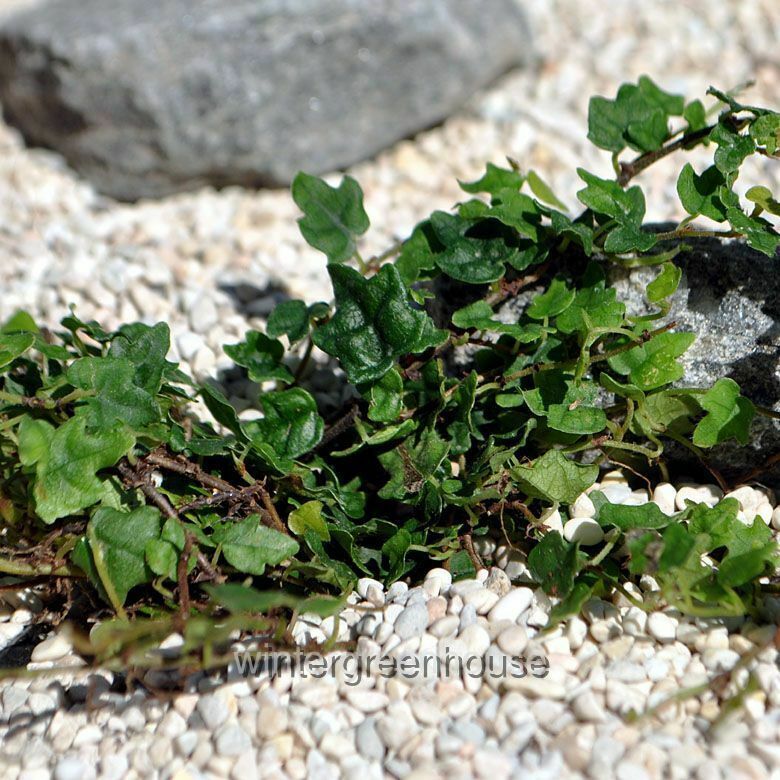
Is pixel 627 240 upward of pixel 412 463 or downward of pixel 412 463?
upward

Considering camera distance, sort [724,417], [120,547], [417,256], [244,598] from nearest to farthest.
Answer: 1. [244,598]
2. [120,547]
3. [724,417]
4. [417,256]

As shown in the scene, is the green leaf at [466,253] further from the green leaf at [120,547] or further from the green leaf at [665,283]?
the green leaf at [120,547]

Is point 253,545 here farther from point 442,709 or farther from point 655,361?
point 655,361

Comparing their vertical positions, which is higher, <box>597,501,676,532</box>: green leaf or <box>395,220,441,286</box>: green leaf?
<box>395,220,441,286</box>: green leaf

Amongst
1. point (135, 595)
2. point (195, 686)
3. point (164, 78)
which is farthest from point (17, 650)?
point (164, 78)

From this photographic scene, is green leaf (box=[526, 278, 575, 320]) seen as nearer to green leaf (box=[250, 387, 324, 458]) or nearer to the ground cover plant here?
the ground cover plant

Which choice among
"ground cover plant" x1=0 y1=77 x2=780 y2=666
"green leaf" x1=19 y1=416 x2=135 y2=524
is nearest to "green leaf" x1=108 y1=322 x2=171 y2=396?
"ground cover plant" x1=0 y1=77 x2=780 y2=666

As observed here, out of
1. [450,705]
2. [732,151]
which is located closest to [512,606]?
Answer: [450,705]
